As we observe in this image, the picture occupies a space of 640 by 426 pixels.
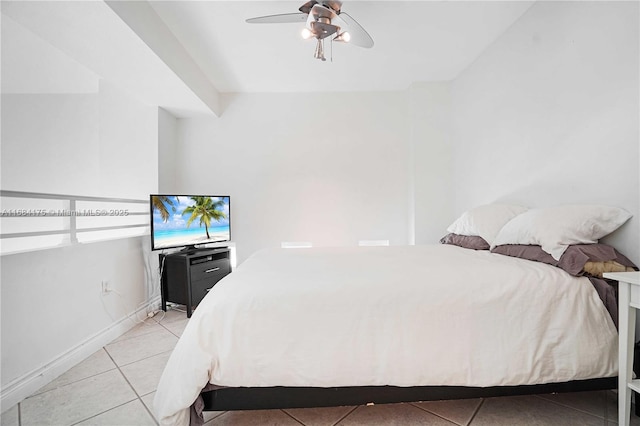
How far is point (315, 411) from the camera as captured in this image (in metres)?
1.43

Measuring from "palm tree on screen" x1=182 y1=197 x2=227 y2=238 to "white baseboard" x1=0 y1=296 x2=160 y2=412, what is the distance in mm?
1123

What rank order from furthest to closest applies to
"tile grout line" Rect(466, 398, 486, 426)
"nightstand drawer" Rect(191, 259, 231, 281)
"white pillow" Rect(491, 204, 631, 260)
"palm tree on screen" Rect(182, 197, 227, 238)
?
1. "palm tree on screen" Rect(182, 197, 227, 238)
2. "nightstand drawer" Rect(191, 259, 231, 281)
3. "white pillow" Rect(491, 204, 631, 260)
4. "tile grout line" Rect(466, 398, 486, 426)

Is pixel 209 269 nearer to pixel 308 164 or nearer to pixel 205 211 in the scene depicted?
pixel 205 211

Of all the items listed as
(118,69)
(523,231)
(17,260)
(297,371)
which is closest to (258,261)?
(297,371)

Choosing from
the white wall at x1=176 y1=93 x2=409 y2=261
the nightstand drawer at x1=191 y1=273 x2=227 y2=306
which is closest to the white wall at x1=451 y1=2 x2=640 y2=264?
the white wall at x1=176 y1=93 x2=409 y2=261

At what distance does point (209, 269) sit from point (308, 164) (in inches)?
68.7

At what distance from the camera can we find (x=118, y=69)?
2287 millimetres

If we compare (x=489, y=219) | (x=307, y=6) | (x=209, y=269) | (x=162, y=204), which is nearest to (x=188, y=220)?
(x=162, y=204)

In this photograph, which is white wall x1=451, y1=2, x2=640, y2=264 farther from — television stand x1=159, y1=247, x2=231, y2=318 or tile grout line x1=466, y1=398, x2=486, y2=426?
television stand x1=159, y1=247, x2=231, y2=318

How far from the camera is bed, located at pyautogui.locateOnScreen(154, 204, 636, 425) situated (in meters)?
1.16

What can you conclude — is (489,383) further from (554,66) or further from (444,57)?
(444,57)

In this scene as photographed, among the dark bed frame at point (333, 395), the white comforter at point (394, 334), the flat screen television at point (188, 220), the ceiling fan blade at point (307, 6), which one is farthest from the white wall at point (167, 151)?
the dark bed frame at point (333, 395)

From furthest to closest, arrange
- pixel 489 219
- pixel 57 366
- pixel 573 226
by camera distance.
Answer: pixel 489 219 → pixel 57 366 → pixel 573 226

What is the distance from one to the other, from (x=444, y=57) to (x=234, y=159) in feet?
8.76
